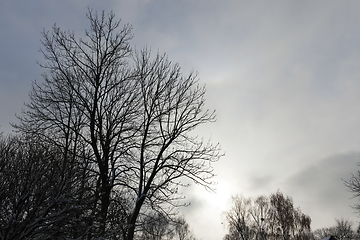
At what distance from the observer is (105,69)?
427 inches

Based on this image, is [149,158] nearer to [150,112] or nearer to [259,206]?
[150,112]

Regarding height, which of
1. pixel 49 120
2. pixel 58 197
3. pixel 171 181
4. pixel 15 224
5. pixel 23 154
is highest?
pixel 49 120

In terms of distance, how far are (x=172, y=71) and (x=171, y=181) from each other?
5.01 m

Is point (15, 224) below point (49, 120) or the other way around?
below

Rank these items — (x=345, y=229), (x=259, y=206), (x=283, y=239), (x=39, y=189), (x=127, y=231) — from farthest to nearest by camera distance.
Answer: (x=345, y=229), (x=259, y=206), (x=283, y=239), (x=127, y=231), (x=39, y=189)

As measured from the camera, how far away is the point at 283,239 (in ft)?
121

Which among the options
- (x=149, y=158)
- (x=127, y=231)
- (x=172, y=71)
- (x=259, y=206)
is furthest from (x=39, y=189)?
(x=259, y=206)

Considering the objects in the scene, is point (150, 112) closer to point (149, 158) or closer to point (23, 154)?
point (149, 158)

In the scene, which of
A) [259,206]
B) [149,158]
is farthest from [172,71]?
[259,206]

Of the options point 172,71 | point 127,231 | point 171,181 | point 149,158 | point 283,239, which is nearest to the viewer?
point 127,231

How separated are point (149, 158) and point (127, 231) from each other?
2.99m

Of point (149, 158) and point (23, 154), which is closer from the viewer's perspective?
point (23, 154)

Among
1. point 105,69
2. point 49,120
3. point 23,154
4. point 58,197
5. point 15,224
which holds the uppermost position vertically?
point 105,69

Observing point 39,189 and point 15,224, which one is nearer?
point 15,224
